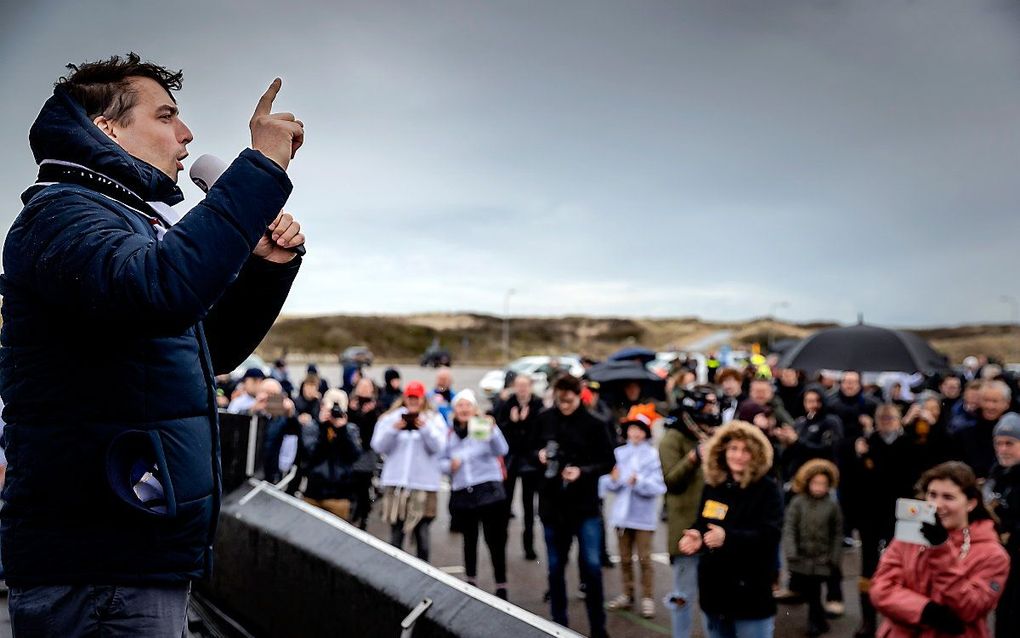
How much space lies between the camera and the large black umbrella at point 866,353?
33.4 ft

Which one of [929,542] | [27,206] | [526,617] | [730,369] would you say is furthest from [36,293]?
[730,369]

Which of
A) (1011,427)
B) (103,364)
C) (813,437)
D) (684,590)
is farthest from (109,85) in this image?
(813,437)

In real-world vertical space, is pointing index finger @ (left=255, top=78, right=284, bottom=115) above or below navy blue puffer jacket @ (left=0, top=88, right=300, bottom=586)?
above

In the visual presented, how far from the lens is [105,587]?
1.53 metres

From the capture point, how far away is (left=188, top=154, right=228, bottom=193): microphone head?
1.70 metres

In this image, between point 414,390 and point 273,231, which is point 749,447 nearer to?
point 273,231

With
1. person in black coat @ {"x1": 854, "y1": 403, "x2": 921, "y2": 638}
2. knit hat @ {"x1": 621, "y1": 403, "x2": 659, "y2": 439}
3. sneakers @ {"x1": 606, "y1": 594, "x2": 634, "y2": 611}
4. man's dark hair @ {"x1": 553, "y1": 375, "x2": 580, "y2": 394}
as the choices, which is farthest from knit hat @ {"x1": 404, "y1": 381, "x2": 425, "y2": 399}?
person in black coat @ {"x1": 854, "y1": 403, "x2": 921, "y2": 638}

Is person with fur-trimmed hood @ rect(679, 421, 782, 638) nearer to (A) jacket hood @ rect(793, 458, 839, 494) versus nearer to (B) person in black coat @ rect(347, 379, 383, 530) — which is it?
(A) jacket hood @ rect(793, 458, 839, 494)

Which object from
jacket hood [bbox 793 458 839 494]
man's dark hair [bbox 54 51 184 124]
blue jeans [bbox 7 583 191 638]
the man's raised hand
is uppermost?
man's dark hair [bbox 54 51 184 124]

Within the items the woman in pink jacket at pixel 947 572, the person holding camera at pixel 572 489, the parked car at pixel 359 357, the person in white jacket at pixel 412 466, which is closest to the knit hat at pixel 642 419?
the person holding camera at pixel 572 489

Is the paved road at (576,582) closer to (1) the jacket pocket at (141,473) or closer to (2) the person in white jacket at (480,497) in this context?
(2) the person in white jacket at (480,497)

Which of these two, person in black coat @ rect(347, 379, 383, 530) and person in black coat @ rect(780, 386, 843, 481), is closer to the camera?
person in black coat @ rect(780, 386, 843, 481)

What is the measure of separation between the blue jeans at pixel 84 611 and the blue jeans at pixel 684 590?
4742mm

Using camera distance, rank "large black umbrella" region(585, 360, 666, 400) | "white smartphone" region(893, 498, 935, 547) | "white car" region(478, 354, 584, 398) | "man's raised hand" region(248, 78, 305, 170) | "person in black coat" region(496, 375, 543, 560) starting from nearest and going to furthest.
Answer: "man's raised hand" region(248, 78, 305, 170) → "white smartphone" region(893, 498, 935, 547) → "person in black coat" region(496, 375, 543, 560) → "large black umbrella" region(585, 360, 666, 400) → "white car" region(478, 354, 584, 398)
